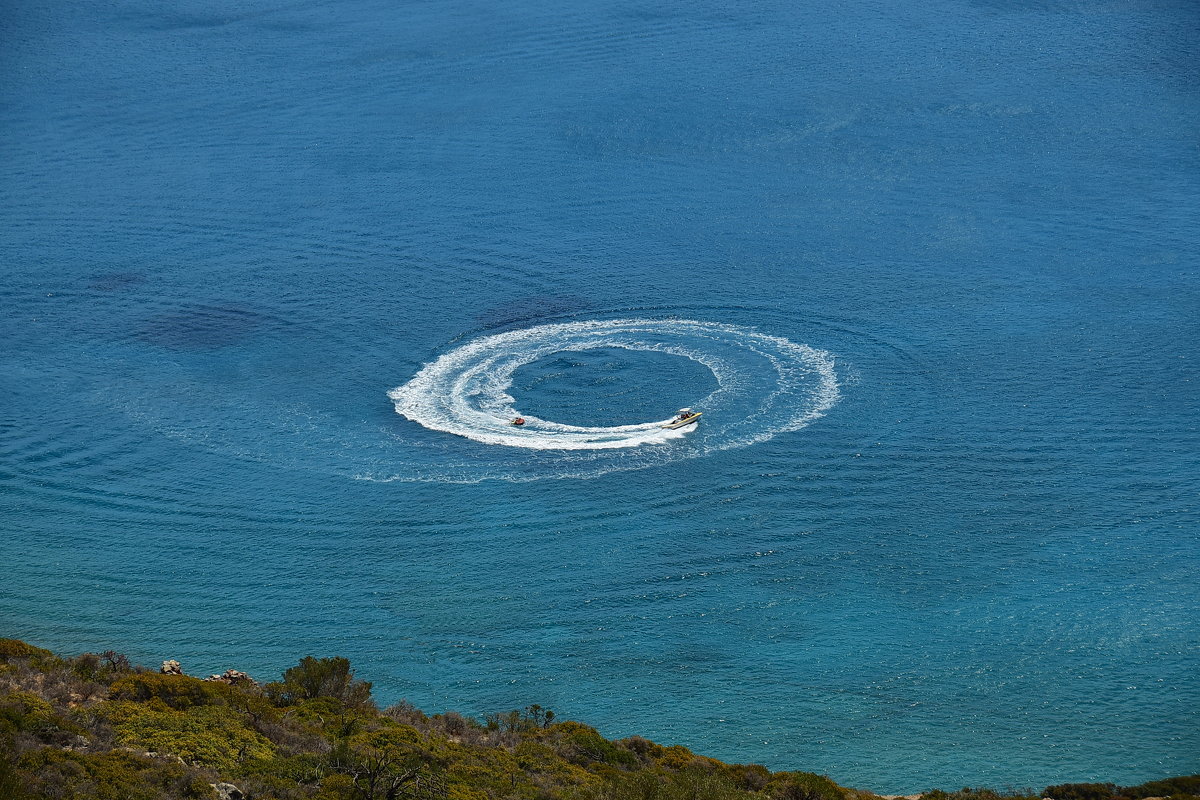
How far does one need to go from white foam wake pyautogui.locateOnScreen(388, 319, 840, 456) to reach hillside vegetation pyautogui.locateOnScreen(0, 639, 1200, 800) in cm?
2772

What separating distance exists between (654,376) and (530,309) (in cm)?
1638

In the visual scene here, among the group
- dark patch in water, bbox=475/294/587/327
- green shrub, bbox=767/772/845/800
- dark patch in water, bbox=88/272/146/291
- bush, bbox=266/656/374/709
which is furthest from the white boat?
dark patch in water, bbox=88/272/146/291

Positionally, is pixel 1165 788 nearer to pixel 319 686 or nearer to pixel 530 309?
pixel 319 686

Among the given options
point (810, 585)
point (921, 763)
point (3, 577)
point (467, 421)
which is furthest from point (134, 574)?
point (921, 763)

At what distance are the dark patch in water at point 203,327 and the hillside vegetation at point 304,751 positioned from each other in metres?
44.0

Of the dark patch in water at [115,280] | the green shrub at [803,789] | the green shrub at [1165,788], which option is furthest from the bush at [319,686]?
the dark patch in water at [115,280]

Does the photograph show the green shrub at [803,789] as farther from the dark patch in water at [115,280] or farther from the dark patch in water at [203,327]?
the dark patch in water at [115,280]

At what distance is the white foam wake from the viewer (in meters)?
79.1

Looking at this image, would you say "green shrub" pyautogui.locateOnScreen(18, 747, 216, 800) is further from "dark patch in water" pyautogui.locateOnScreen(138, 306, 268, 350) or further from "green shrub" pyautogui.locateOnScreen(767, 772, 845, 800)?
"dark patch in water" pyautogui.locateOnScreen(138, 306, 268, 350)

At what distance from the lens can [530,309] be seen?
98500mm

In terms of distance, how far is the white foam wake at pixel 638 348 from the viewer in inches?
3115

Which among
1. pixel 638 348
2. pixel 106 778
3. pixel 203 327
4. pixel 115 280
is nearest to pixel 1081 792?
pixel 106 778

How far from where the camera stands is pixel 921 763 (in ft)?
172

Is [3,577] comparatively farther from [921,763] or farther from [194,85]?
[194,85]
